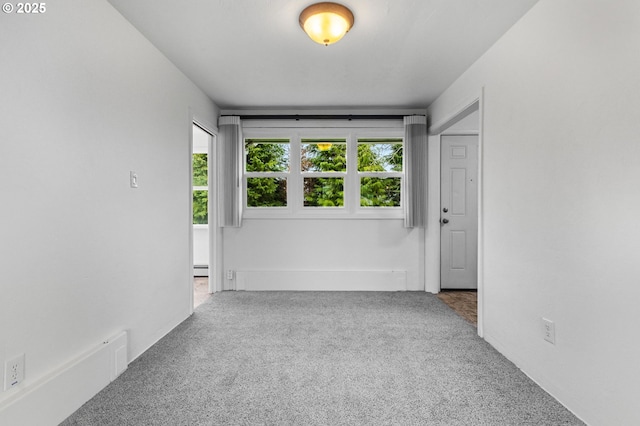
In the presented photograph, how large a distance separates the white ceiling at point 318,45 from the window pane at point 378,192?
1115 mm

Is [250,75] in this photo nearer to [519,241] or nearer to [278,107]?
[278,107]

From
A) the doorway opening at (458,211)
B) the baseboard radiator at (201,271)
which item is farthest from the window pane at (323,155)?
the baseboard radiator at (201,271)

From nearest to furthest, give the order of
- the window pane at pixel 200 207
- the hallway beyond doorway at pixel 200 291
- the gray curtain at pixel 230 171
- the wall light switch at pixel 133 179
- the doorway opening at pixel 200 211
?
the wall light switch at pixel 133 179 < the hallway beyond doorway at pixel 200 291 < the gray curtain at pixel 230 171 < the doorway opening at pixel 200 211 < the window pane at pixel 200 207

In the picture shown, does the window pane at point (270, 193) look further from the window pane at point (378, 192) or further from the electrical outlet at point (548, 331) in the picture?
the electrical outlet at point (548, 331)

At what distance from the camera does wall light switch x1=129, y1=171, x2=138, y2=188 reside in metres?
2.25

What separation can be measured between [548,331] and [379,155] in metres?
2.90

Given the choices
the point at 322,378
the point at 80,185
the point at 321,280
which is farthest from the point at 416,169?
the point at 80,185

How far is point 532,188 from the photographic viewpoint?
2.05 metres

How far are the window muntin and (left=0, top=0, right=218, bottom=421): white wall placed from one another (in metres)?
1.57

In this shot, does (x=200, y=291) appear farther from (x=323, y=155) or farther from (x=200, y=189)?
(x=323, y=155)

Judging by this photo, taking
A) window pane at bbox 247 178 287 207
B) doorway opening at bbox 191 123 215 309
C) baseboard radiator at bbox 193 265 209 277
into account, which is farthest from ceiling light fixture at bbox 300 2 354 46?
baseboard radiator at bbox 193 265 209 277

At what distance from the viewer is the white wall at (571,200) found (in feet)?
4.69

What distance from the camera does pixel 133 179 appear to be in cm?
228

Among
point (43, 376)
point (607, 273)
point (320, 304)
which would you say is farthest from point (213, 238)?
point (607, 273)
